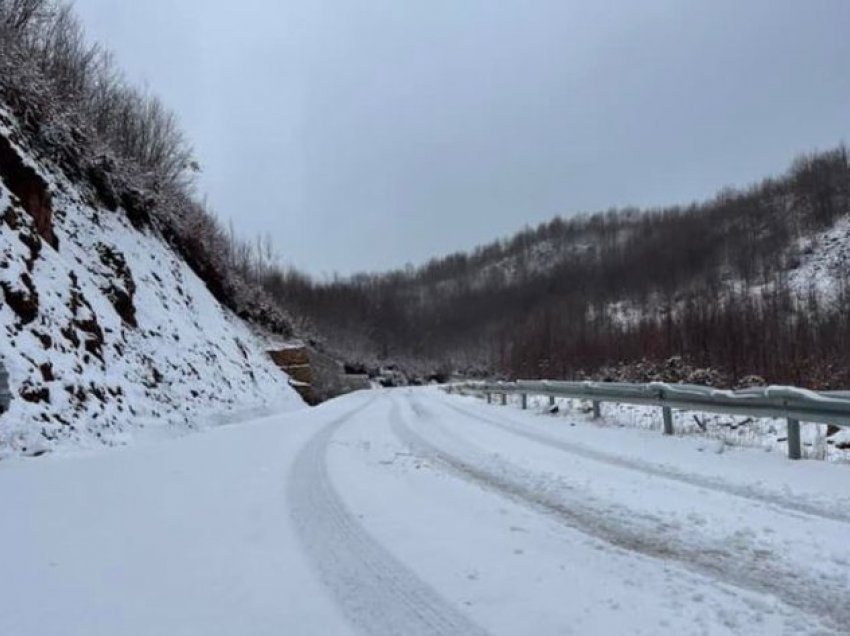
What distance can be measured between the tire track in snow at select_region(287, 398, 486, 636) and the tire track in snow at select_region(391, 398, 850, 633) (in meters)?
1.64

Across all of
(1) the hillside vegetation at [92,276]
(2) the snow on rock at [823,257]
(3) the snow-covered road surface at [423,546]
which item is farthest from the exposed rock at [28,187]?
(2) the snow on rock at [823,257]

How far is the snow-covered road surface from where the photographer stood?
139 inches

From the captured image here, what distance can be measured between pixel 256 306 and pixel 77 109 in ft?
47.0

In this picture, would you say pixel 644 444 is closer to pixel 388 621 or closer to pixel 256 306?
pixel 388 621

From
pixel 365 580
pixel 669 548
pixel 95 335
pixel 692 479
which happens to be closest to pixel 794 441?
pixel 692 479

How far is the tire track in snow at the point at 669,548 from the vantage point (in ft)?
12.2

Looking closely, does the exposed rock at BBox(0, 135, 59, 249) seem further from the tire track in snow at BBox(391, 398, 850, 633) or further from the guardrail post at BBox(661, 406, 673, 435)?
the guardrail post at BBox(661, 406, 673, 435)

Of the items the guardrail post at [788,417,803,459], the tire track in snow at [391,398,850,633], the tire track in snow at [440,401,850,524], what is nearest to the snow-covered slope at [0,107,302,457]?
the tire track in snow at [391,398,850,633]

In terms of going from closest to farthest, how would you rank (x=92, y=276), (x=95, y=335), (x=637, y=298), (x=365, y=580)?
(x=365, y=580) < (x=95, y=335) < (x=92, y=276) < (x=637, y=298)

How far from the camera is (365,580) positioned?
4098mm

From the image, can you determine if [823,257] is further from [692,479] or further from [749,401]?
[692,479]

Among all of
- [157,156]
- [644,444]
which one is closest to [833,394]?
[644,444]

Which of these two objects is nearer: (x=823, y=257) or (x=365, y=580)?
(x=365, y=580)

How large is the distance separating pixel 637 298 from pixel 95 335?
113 meters
